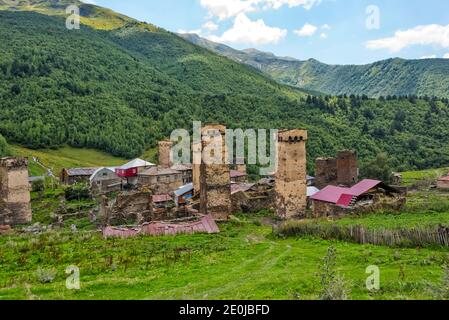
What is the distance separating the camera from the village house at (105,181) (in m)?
57.5

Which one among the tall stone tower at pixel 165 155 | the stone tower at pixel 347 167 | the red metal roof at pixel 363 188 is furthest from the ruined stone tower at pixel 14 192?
the stone tower at pixel 347 167

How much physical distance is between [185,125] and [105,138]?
689 inches

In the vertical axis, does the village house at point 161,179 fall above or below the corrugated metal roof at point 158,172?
below

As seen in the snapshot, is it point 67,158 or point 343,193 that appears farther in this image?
point 67,158

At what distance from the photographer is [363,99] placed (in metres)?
112

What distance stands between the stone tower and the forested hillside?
3545cm

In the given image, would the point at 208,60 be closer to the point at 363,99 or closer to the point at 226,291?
the point at 363,99

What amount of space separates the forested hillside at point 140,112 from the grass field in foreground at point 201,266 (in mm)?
57073

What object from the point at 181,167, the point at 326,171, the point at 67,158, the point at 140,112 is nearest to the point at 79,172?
the point at 181,167

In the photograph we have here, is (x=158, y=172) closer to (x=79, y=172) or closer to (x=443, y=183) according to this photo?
(x=79, y=172)

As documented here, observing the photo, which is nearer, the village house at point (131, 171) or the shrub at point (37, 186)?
the shrub at point (37, 186)

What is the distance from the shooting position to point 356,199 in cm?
3281

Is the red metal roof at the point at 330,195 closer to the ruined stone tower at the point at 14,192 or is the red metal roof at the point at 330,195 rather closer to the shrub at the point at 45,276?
the shrub at the point at 45,276

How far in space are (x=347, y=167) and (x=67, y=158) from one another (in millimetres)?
55243
